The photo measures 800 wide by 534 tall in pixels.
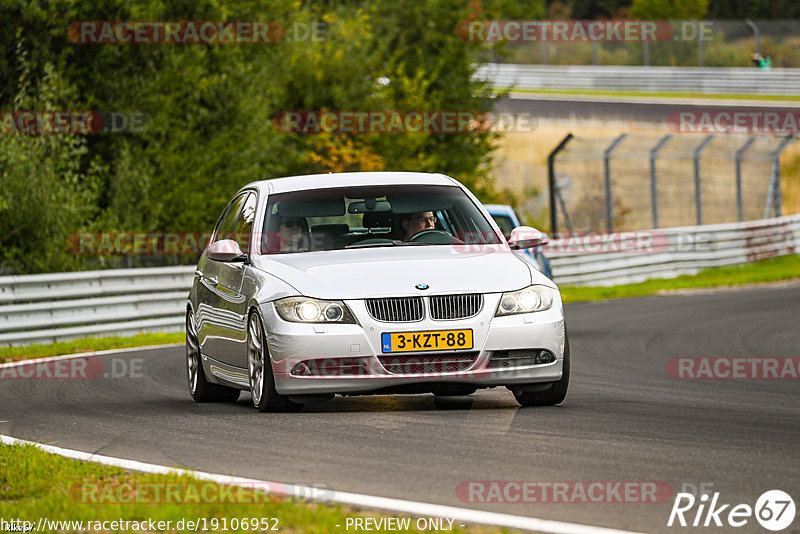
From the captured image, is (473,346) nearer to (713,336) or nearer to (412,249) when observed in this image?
(412,249)

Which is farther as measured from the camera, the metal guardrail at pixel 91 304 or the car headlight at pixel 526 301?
the metal guardrail at pixel 91 304

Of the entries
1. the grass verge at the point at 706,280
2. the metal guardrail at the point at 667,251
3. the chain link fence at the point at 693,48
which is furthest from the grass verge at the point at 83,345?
the chain link fence at the point at 693,48

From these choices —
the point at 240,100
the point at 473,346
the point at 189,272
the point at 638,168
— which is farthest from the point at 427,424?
the point at 638,168

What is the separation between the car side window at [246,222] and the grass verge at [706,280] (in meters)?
16.6

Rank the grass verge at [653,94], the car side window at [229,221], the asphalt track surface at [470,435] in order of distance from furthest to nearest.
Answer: the grass verge at [653,94], the car side window at [229,221], the asphalt track surface at [470,435]

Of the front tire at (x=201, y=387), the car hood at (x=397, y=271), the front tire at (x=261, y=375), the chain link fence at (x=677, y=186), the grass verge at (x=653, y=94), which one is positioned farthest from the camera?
the grass verge at (x=653, y=94)

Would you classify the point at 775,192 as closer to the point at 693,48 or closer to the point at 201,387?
the point at 693,48

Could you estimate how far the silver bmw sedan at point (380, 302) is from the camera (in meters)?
9.27

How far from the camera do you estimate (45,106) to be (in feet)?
89.8

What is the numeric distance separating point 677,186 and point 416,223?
2985 centimetres

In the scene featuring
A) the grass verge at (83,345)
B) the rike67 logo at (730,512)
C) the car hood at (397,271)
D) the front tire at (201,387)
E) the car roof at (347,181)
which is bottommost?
the grass verge at (83,345)

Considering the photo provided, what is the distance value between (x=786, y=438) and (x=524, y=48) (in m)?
53.2

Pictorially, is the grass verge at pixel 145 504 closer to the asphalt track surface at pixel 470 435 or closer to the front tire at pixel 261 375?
the asphalt track surface at pixel 470 435

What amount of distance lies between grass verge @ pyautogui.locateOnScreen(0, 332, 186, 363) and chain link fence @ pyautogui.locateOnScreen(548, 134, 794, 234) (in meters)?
15.9
